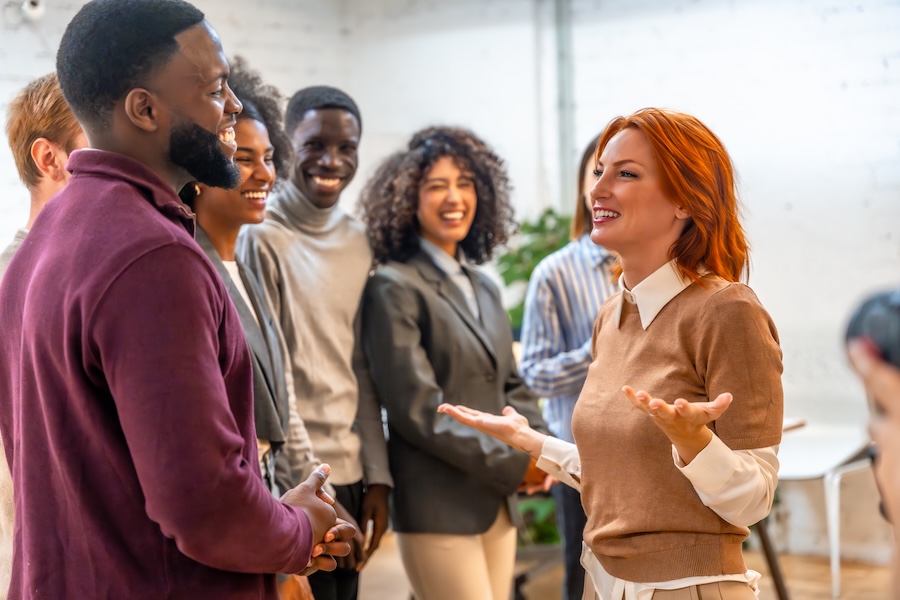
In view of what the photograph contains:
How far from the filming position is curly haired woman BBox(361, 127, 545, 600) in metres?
2.47

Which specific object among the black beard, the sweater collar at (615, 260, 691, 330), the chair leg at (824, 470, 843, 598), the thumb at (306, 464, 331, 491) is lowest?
the chair leg at (824, 470, 843, 598)

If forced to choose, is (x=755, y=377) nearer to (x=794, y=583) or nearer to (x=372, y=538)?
(x=372, y=538)

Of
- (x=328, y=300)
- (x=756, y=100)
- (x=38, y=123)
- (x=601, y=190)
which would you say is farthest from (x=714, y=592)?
(x=756, y=100)

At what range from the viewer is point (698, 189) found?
5.38 ft

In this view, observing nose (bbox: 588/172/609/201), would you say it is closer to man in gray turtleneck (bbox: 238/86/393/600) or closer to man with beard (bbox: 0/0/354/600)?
man with beard (bbox: 0/0/354/600)

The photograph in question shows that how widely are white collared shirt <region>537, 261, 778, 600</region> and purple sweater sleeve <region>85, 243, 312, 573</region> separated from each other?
666mm

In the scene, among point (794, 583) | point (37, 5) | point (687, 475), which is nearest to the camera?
point (687, 475)

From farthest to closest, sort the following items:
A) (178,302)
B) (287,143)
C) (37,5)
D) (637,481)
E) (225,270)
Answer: (37,5) → (287,143) → (225,270) → (637,481) → (178,302)

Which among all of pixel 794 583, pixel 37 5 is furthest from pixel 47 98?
pixel 794 583

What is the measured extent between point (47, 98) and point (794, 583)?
3.49 meters

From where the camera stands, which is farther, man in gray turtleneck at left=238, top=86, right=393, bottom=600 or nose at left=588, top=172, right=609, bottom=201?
man in gray turtleneck at left=238, top=86, right=393, bottom=600

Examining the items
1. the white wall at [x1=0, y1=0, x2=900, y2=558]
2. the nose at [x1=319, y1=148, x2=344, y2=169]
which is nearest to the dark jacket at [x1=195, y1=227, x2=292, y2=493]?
the nose at [x1=319, y1=148, x2=344, y2=169]

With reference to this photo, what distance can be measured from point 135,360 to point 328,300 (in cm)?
132

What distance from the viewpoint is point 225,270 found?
2125 mm
